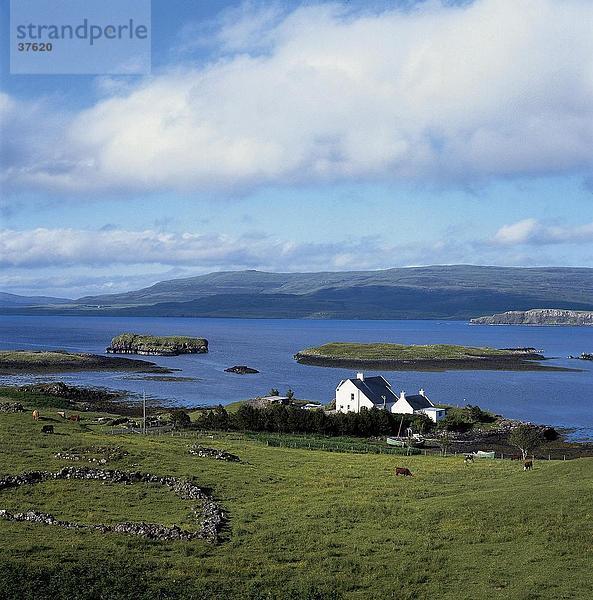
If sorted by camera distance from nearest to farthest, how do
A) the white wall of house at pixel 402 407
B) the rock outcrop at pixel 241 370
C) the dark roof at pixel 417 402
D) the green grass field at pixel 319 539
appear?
the green grass field at pixel 319 539
the white wall of house at pixel 402 407
the dark roof at pixel 417 402
the rock outcrop at pixel 241 370

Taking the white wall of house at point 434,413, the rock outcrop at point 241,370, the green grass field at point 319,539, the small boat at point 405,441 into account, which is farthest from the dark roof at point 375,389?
the rock outcrop at point 241,370

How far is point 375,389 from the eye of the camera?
96750 millimetres

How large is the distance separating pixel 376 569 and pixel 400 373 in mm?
145285

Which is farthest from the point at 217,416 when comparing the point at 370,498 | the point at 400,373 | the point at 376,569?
the point at 400,373

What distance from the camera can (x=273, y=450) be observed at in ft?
196

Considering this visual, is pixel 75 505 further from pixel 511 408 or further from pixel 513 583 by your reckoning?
pixel 511 408

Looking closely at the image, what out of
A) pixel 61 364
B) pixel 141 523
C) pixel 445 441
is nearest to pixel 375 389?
pixel 445 441

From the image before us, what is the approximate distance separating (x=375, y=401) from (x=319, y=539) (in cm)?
6372

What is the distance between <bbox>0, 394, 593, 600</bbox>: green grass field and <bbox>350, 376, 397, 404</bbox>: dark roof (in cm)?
4598

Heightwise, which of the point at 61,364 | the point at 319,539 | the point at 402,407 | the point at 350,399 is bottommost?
the point at 61,364

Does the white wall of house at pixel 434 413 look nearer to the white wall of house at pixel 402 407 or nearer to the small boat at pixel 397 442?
the white wall of house at pixel 402 407

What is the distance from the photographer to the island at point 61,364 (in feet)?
539

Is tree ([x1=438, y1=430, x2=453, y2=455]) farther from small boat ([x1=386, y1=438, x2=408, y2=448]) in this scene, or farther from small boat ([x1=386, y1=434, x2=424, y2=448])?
small boat ([x1=386, y1=438, x2=408, y2=448])

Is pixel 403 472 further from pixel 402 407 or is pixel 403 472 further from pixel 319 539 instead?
pixel 402 407
